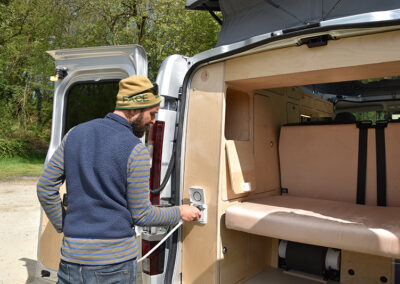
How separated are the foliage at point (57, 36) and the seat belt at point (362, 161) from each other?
10269 millimetres

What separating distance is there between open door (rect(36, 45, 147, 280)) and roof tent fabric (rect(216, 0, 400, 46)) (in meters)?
0.92

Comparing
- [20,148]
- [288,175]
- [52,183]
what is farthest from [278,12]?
[20,148]

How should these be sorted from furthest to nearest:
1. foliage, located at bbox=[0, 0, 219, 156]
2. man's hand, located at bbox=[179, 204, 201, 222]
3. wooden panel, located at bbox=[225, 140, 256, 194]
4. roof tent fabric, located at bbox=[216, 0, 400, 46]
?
1. foliage, located at bbox=[0, 0, 219, 156]
2. wooden panel, located at bbox=[225, 140, 256, 194]
3. roof tent fabric, located at bbox=[216, 0, 400, 46]
4. man's hand, located at bbox=[179, 204, 201, 222]

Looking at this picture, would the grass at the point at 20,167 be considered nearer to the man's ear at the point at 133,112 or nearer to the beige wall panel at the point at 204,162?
the beige wall panel at the point at 204,162

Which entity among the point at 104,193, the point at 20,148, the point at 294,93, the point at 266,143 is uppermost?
the point at 294,93

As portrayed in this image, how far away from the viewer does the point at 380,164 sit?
2.76 metres

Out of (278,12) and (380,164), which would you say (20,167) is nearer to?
(278,12)

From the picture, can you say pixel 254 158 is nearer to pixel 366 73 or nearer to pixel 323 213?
pixel 323 213

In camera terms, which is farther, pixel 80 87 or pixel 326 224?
pixel 80 87

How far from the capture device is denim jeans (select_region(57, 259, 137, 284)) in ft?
5.46

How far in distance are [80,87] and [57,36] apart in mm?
15193

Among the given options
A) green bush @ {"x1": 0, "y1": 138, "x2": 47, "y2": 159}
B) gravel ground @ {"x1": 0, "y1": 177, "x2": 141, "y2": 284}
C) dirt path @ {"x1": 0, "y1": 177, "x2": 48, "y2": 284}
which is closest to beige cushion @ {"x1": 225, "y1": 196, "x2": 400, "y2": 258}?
gravel ground @ {"x1": 0, "y1": 177, "x2": 141, "y2": 284}

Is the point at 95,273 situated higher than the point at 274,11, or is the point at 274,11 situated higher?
the point at 274,11

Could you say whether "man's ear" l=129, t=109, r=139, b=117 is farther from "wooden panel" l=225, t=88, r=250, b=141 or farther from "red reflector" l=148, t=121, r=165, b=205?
"wooden panel" l=225, t=88, r=250, b=141
